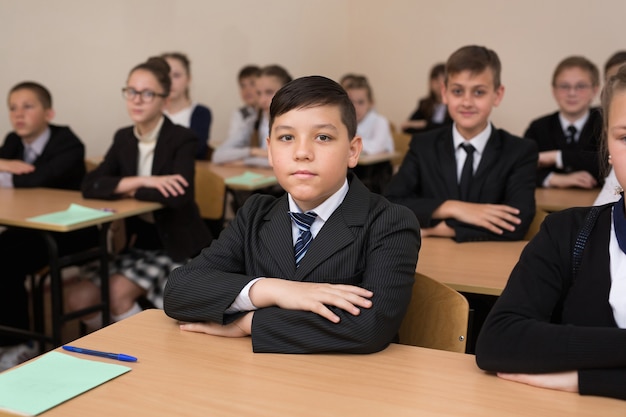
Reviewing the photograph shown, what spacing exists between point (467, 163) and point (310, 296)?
5.36 feet

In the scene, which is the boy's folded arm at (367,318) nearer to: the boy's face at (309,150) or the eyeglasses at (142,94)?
the boy's face at (309,150)

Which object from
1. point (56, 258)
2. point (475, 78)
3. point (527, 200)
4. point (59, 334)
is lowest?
point (59, 334)

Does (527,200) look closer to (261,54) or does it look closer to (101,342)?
(101,342)

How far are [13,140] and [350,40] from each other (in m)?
5.44

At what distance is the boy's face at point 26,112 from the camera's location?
4270mm

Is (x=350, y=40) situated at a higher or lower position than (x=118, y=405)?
higher

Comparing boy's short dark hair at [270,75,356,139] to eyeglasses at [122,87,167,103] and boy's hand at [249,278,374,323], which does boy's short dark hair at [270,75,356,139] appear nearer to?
boy's hand at [249,278,374,323]

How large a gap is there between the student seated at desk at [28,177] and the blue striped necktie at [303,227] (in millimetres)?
2232

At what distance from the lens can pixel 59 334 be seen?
3420 millimetres

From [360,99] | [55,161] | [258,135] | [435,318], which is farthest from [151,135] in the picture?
[360,99]

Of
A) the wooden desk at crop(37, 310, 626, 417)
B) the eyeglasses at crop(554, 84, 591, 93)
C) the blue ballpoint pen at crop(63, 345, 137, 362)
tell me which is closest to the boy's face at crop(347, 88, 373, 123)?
the eyeglasses at crop(554, 84, 591, 93)

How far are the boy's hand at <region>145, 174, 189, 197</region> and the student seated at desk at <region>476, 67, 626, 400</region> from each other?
2.16m

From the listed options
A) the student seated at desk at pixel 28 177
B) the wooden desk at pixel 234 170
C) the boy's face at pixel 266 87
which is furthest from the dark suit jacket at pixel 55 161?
the boy's face at pixel 266 87

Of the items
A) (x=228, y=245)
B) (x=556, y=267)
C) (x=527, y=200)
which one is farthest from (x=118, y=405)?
(x=527, y=200)
